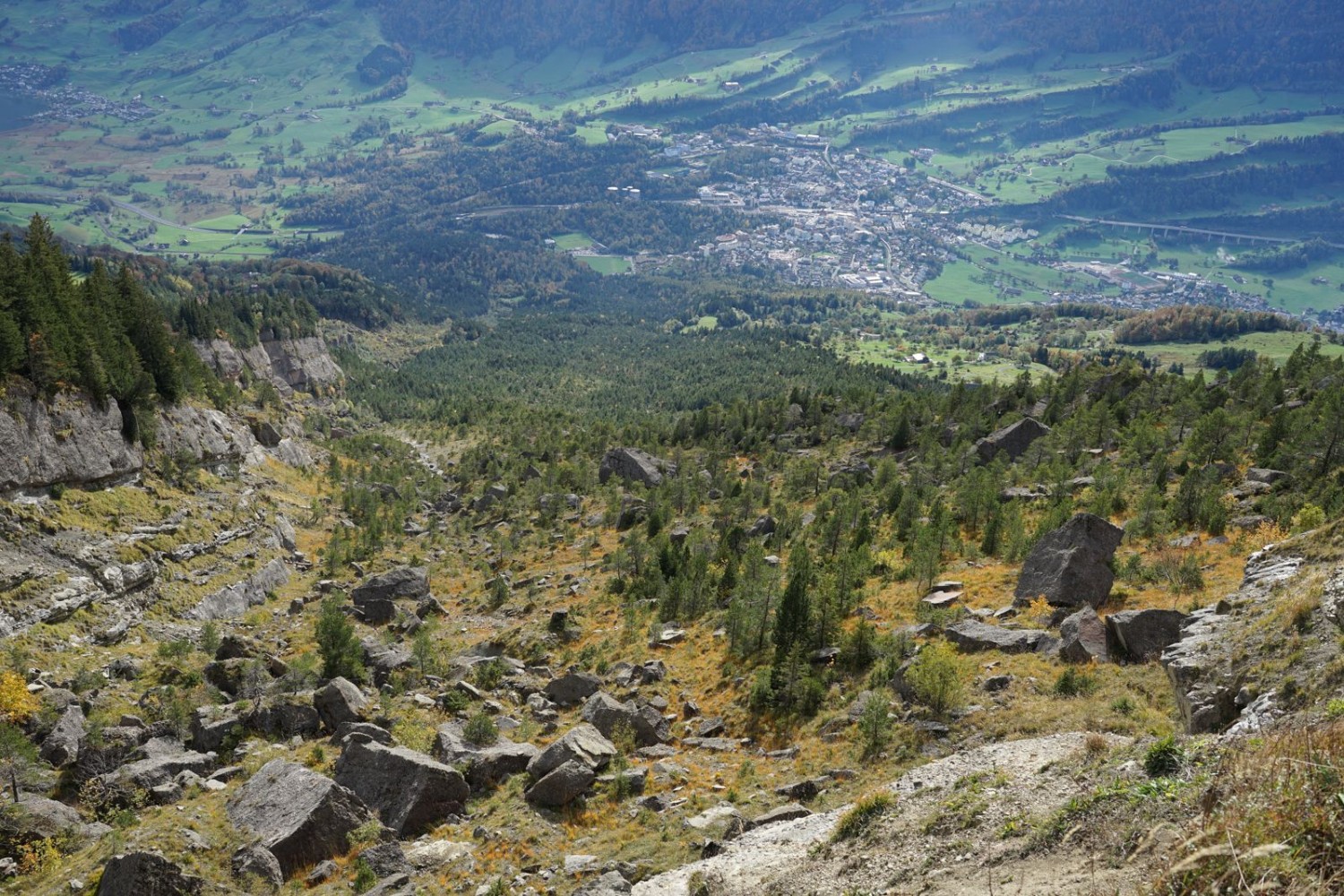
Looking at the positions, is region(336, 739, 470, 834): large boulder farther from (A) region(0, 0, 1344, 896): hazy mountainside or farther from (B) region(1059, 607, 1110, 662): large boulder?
(B) region(1059, 607, 1110, 662): large boulder

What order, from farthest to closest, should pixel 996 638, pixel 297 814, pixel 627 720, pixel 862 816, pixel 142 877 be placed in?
pixel 627 720 < pixel 996 638 < pixel 297 814 < pixel 142 877 < pixel 862 816

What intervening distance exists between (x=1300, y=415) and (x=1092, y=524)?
43776 millimetres

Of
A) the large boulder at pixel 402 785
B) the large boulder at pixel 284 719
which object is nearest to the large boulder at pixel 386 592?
the large boulder at pixel 284 719

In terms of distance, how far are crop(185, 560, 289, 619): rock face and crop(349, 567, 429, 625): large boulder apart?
21.3ft

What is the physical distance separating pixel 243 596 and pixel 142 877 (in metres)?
39.5

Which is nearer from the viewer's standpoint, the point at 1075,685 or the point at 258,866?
the point at 258,866

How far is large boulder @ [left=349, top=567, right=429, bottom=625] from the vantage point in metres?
61.4

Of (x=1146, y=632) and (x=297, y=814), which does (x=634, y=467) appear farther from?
(x=297, y=814)

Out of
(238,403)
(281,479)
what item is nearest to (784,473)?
(281,479)

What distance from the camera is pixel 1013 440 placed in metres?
92.4

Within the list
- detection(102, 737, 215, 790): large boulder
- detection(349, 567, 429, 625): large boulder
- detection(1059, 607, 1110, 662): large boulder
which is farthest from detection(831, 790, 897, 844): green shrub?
detection(349, 567, 429, 625): large boulder

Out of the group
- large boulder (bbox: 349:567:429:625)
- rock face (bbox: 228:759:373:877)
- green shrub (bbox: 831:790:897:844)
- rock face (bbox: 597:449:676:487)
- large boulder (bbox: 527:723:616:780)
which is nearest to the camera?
green shrub (bbox: 831:790:897:844)

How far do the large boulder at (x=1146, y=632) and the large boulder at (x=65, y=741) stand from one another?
45.5 m

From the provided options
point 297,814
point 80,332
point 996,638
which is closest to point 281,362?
point 80,332
